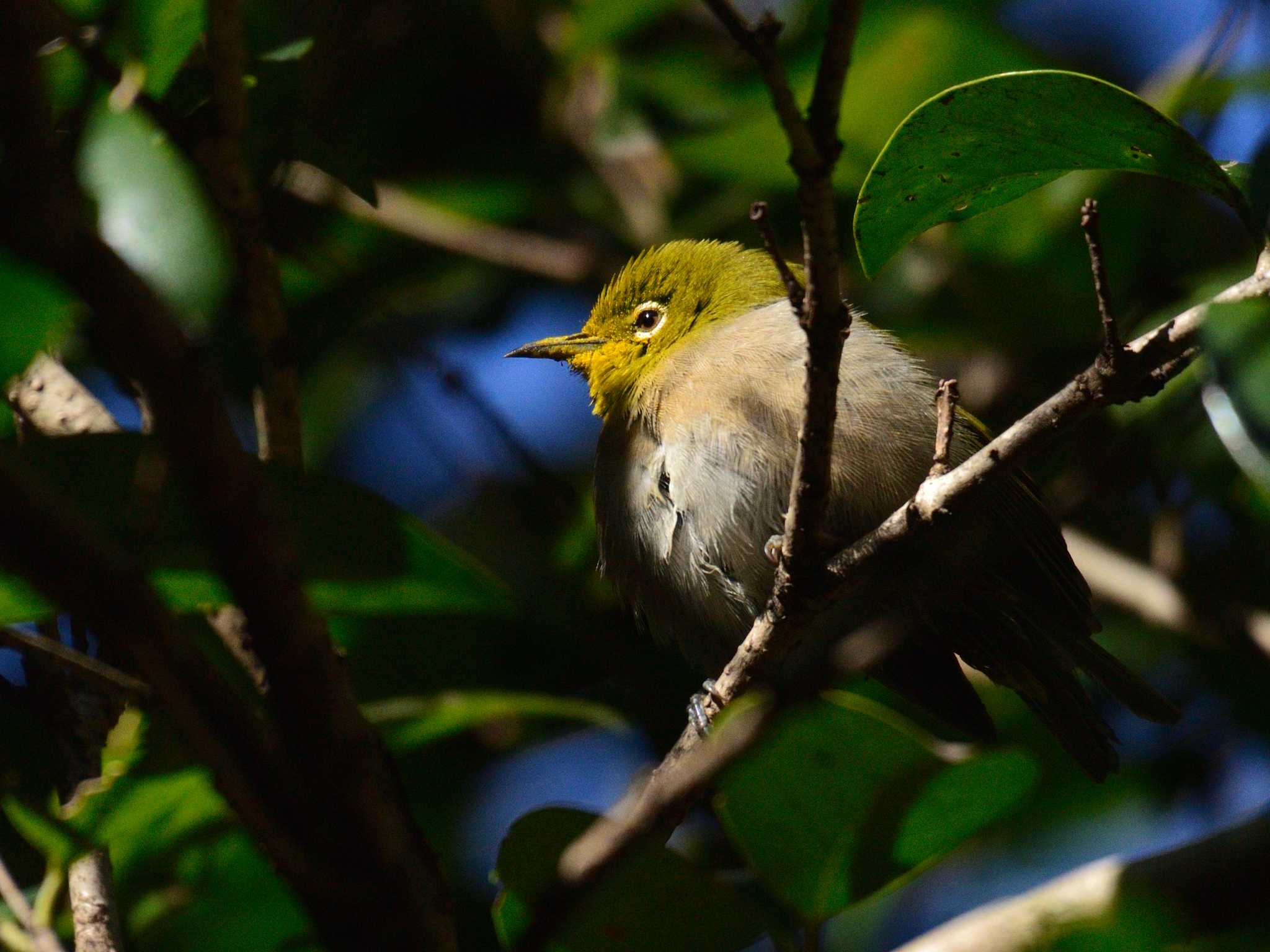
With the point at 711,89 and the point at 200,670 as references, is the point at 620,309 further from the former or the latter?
the point at 200,670

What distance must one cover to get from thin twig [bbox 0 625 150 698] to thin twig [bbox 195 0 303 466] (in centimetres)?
77

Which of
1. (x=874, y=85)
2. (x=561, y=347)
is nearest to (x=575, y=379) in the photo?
(x=561, y=347)

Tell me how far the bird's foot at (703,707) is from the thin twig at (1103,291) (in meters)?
1.39

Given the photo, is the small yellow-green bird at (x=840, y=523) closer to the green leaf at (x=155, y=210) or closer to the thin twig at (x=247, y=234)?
the thin twig at (x=247, y=234)

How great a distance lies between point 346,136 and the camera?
4070mm

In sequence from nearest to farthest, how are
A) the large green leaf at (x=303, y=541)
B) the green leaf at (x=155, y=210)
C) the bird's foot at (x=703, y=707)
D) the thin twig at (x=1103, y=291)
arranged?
the thin twig at (x=1103, y=291)
the large green leaf at (x=303, y=541)
the bird's foot at (x=703, y=707)
the green leaf at (x=155, y=210)

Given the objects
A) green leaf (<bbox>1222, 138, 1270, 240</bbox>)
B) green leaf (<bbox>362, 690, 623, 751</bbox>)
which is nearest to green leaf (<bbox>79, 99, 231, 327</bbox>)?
green leaf (<bbox>362, 690, 623, 751</bbox>)

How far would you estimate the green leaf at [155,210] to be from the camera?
161 inches

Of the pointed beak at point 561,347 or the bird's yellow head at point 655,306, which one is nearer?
the bird's yellow head at point 655,306

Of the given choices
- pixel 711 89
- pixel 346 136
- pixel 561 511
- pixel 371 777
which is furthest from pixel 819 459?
pixel 711 89

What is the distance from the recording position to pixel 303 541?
11.1 feet

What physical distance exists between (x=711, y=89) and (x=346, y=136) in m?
2.24

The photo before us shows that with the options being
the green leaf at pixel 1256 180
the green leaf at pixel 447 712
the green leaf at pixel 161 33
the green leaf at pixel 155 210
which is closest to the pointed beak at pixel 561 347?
the green leaf at pixel 155 210

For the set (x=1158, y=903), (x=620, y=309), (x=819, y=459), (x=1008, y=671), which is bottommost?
(x=1158, y=903)
